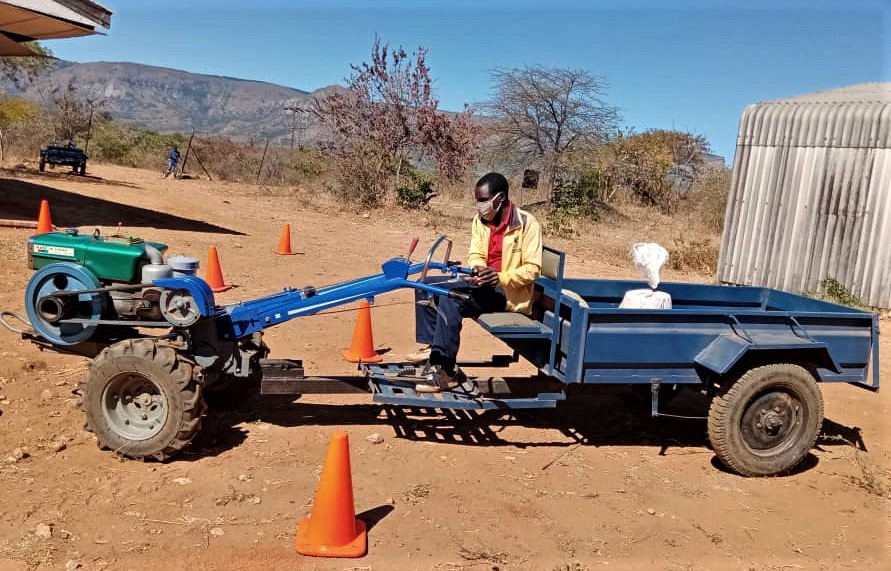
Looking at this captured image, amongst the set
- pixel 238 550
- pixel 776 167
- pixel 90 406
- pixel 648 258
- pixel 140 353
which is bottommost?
pixel 238 550

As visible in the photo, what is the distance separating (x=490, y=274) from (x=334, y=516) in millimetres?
1950

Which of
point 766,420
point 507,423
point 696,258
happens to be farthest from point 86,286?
point 696,258

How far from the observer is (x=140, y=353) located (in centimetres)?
471

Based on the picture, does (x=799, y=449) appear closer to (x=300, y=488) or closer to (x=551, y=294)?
(x=551, y=294)

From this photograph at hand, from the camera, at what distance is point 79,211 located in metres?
15.1

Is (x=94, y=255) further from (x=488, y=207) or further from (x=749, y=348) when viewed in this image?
(x=749, y=348)

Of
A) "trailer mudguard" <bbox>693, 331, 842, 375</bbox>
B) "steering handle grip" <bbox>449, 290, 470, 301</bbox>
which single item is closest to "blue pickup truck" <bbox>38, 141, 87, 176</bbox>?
"steering handle grip" <bbox>449, 290, 470, 301</bbox>

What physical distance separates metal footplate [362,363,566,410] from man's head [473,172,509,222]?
4.39 feet

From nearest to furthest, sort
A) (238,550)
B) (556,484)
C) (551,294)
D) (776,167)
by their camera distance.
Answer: (238,550), (556,484), (551,294), (776,167)

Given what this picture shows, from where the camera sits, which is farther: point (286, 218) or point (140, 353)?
point (286, 218)

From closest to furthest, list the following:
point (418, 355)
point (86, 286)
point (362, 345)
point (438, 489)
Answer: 1. point (438, 489)
2. point (86, 286)
3. point (362, 345)
4. point (418, 355)

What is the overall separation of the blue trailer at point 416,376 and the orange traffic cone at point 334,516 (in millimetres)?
1141

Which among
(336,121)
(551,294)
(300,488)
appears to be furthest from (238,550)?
(336,121)

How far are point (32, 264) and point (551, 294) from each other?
3790mm
